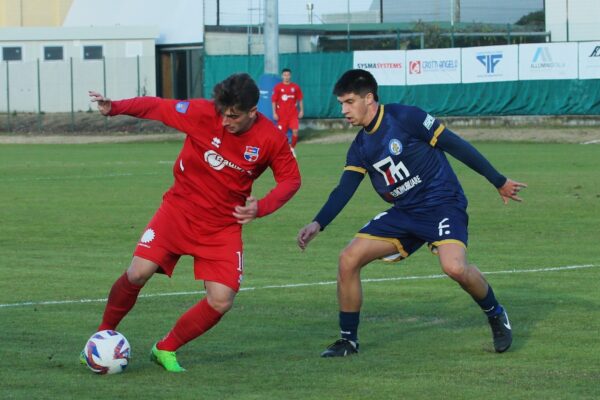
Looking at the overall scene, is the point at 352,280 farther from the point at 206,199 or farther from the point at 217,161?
the point at 217,161

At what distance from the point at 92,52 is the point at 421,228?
49.2 metres

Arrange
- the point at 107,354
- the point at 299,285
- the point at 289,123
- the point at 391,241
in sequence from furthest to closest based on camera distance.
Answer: the point at 289,123
the point at 299,285
the point at 391,241
the point at 107,354

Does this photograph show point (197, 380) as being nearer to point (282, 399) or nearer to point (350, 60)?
point (282, 399)

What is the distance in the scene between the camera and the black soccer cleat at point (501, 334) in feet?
26.6

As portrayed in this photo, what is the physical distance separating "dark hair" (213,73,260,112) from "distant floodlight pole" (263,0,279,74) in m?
27.6

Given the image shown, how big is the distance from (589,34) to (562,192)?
23.8m

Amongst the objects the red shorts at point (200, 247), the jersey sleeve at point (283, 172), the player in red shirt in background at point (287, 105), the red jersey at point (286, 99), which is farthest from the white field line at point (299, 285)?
the red jersey at point (286, 99)

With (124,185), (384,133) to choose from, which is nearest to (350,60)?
(124,185)

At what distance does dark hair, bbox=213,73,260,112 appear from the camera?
730cm

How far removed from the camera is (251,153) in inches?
299

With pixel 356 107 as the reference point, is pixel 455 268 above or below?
below

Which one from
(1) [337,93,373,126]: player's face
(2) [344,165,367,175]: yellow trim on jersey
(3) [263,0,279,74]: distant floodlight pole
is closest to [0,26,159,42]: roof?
(3) [263,0,279,74]: distant floodlight pole

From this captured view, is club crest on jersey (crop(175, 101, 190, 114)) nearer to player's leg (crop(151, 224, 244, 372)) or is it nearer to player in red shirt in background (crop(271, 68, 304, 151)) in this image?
player's leg (crop(151, 224, 244, 372))

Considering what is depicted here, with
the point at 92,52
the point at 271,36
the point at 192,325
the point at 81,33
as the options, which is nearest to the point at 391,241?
the point at 192,325
